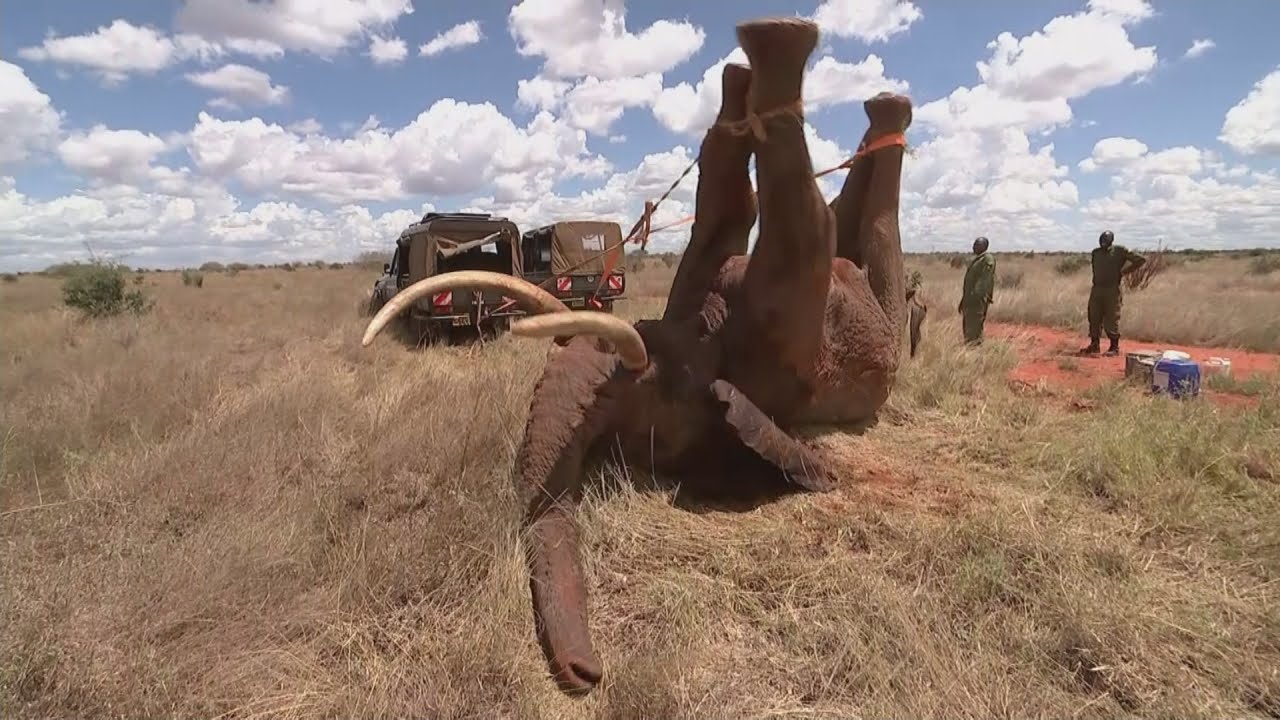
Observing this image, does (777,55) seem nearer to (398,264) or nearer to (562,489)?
(562,489)

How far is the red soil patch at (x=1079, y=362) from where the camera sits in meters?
8.20

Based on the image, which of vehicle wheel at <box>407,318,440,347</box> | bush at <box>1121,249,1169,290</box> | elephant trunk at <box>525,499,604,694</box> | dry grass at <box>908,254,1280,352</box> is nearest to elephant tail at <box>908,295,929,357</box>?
elephant trunk at <box>525,499,604,694</box>

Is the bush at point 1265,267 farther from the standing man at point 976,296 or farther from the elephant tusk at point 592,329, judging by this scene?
the elephant tusk at point 592,329

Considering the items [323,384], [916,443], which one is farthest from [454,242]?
[916,443]

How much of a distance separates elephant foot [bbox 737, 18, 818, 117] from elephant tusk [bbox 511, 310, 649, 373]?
1.33 metres

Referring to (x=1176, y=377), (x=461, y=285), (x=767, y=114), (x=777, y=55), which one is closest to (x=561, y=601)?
(x=461, y=285)

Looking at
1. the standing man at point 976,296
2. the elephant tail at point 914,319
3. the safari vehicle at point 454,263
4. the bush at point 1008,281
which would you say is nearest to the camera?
the elephant tail at point 914,319

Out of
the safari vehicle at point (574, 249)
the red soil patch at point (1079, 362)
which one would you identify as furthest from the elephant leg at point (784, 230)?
the safari vehicle at point (574, 249)

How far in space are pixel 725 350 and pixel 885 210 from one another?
2.38m

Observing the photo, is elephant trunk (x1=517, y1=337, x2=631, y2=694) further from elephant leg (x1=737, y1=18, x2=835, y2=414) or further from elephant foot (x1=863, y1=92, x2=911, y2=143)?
elephant foot (x1=863, y1=92, x2=911, y2=143)

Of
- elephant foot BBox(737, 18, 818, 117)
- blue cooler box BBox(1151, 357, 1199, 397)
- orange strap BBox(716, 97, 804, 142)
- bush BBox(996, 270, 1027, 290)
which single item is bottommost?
blue cooler box BBox(1151, 357, 1199, 397)

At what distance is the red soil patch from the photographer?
8.20 m

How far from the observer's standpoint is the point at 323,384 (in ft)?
24.5

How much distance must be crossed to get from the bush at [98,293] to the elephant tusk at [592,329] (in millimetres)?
16174
